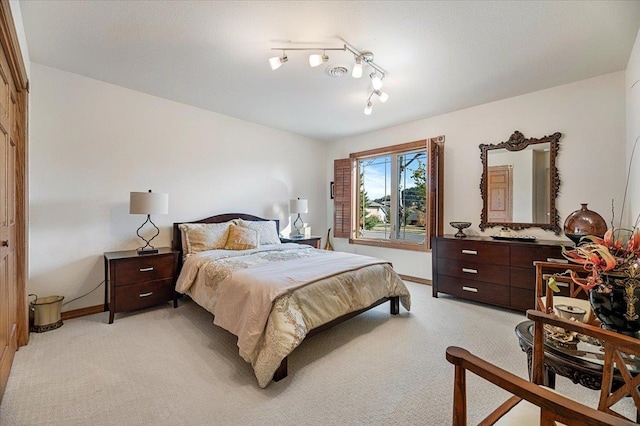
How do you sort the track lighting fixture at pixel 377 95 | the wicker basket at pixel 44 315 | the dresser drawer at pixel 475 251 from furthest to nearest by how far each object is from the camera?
the dresser drawer at pixel 475 251
the track lighting fixture at pixel 377 95
the wicker basket at pixel 44 315

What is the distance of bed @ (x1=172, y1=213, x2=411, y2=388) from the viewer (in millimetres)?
1967

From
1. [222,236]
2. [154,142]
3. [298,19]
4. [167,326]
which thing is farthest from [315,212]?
[298,19]

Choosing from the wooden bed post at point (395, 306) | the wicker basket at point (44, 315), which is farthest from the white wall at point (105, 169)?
the wooden bed post at point (395, 306)

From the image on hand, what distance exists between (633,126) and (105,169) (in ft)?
17.5

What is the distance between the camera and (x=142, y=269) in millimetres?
3004

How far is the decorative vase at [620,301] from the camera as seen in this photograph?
120cm

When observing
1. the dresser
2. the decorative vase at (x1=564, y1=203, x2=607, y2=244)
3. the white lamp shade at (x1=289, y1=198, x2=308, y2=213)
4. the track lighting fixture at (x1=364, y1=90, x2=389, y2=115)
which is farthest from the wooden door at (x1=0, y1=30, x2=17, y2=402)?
the decorative vase at (x1=564, y1=203, x2=607, y2=244)

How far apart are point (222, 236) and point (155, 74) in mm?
1988

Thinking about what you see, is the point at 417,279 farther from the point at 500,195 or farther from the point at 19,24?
the point at 19,24

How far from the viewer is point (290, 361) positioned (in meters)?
2.19

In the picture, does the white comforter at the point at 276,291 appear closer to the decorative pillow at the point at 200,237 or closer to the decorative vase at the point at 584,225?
the decorative pillow at the point at 200,237

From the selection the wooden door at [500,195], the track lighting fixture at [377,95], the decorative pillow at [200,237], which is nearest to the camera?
the track lighting fixture at [377,95]

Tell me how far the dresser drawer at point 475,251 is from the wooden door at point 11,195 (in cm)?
414

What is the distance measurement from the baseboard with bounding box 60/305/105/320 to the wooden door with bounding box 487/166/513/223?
4.90 metres
